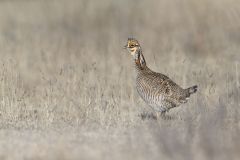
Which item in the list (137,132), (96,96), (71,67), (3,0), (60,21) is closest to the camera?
(137,132)

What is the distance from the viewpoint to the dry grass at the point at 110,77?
918cm

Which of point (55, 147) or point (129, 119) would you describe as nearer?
point (55, 147)

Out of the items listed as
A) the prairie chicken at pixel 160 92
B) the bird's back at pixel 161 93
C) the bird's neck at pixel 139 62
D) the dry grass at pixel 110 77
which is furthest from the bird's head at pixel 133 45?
the dry grass at pixel 110 77

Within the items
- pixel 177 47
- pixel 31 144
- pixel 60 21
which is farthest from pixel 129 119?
pixel 60 21

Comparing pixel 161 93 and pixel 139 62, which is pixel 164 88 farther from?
pixel 139 62

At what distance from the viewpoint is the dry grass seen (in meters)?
9.18

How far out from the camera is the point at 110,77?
50.2ft

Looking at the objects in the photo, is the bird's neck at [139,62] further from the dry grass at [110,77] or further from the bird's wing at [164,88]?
the dry grass at [110,77]

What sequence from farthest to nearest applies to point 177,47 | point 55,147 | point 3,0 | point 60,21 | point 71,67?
point 3,0
point 60,21
point 177,47
point 71,67
point 55,147

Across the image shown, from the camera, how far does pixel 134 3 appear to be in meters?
22.2

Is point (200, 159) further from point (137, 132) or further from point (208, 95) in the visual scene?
point (208, 95)

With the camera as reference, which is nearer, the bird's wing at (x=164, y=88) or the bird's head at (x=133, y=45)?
the bird's wing at (x=164, y=88)

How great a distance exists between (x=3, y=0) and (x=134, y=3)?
4.88m

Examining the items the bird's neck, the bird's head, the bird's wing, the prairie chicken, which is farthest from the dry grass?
the bird's head
